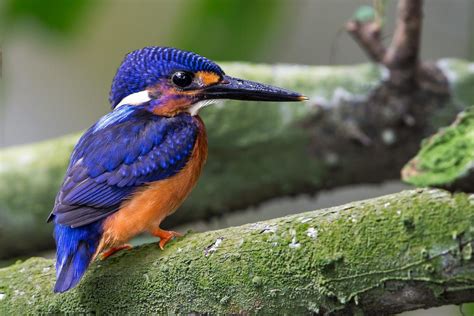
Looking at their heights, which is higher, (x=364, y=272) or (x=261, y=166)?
(x=364, y=272)

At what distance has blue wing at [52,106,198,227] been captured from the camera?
264 cm

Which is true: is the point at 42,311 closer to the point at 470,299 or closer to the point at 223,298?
the point at 223,298

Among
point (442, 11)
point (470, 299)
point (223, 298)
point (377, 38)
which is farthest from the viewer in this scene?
point (442, 11)

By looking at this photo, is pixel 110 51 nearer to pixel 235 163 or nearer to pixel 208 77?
pixel 235 163

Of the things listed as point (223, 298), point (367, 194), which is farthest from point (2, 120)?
point (223, 298)

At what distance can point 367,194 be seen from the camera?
584cm

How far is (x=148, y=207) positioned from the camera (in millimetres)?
2736

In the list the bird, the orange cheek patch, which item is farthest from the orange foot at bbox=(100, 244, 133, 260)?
the orange cheek patch

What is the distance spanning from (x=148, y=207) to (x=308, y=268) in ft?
2.86

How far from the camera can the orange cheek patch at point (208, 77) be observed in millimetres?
2936

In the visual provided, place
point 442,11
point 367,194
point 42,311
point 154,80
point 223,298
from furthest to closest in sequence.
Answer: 1. point 442,11
2. point 367,194
3. point 154,80
4. point 42,311
5. point 223,298

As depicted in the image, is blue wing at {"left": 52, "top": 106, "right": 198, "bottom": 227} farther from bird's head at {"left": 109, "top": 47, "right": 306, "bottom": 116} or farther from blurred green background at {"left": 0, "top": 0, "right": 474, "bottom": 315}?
blurred green background at {"left": 0, "top": 0, "right": 474, "bottom": 315}

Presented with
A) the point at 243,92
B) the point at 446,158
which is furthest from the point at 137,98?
the point at 446,158

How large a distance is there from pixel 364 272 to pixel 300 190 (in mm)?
2265
